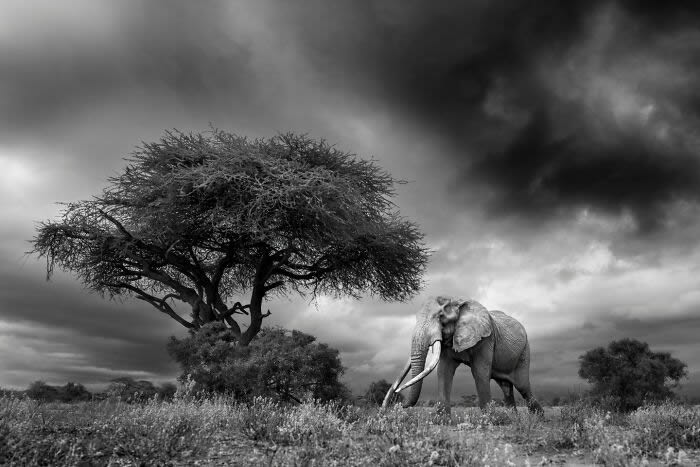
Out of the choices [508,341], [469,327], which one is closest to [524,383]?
[508,341]

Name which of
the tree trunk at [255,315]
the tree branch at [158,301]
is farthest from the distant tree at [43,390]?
the tree trunk at [255,315]

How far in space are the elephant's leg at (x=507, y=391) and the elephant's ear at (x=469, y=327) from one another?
9.40 ft

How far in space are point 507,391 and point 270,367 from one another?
7.12 m

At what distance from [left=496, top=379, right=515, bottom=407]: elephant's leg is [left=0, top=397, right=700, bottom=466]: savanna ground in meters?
4.30

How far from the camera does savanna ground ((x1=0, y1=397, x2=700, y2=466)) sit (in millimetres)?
7555

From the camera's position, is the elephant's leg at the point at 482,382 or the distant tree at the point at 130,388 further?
the distant tree at the point at 130,388

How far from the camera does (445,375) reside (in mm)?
13891

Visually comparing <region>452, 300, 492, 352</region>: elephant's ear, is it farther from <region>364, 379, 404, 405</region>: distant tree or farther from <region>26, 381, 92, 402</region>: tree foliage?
<region>26, 381, 92, 402</region>: tree foliage

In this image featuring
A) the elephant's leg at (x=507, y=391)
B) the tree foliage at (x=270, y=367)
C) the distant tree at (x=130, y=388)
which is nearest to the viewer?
the elephant's leg at (x=507, y=391)

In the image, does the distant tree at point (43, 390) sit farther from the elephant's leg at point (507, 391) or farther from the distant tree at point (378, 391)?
the elephant's leg at point (507, 391)

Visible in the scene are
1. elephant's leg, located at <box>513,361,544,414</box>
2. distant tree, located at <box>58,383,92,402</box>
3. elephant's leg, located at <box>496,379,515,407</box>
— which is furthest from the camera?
distant tree, located at <box>58,383,92,402</box>

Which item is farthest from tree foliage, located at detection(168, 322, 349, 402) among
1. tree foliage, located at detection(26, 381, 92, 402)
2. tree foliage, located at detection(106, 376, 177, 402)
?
tree foliage, located at detection(26, 381, 92, 402)

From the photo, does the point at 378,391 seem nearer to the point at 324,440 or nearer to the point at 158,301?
the point at 158,301

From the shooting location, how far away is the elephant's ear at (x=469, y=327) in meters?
13.6
